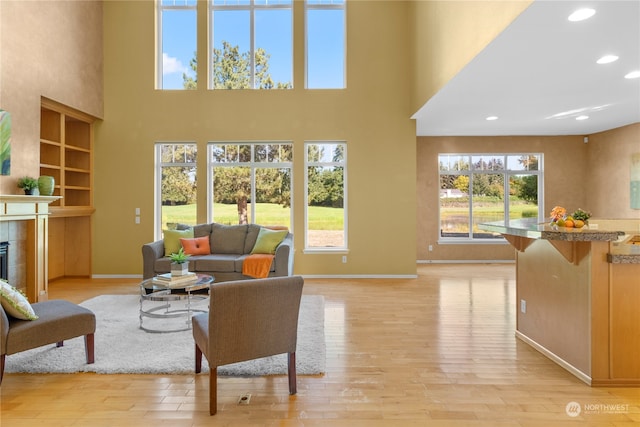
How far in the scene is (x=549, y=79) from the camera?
4.11 metres

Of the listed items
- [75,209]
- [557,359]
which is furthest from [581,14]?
[75,209]

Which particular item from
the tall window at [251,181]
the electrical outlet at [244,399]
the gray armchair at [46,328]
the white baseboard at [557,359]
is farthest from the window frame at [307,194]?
the electrical outlet at [244,399]

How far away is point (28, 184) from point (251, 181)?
3216 millimetres

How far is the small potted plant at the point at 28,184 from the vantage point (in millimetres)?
4621

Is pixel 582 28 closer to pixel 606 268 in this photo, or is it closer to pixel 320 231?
pixel 606 268

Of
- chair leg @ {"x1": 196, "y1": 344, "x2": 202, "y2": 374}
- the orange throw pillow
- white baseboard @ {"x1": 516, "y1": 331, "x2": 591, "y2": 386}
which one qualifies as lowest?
white baseboard @ {"x1": 516, "y1": 331, "x2": 591, "y2": 386}

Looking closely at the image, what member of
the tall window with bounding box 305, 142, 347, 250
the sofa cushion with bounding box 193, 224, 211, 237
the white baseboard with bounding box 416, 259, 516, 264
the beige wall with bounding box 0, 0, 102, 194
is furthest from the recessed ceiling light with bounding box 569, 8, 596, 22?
the beige wall with bounding box 0, 0, 102, 194

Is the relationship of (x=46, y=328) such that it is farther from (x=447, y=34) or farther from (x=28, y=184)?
(x=447, y=34)

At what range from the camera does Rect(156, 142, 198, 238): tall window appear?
658cm

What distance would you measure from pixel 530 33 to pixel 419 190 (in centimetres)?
504

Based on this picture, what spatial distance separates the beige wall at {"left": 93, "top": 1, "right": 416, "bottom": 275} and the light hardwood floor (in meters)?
2.88

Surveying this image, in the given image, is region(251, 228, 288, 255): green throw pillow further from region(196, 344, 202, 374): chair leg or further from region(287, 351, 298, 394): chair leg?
region(287, 351, 298, 394): chair leg

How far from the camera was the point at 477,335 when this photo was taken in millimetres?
3635

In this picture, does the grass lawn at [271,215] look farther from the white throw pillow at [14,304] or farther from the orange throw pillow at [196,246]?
the white throw pillow at [14,304]
